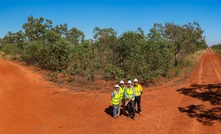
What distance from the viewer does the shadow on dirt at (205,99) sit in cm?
898

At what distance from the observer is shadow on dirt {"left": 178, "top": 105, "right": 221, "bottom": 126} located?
8721 mm

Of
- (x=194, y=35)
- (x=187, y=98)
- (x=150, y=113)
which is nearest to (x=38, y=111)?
(x=150, y=113)

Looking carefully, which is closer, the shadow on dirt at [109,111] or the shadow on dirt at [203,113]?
the shadow on dirt at [203,113]

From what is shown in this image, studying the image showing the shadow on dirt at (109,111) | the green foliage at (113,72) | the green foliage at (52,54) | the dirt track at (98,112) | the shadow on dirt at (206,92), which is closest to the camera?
the dirt track at (98,112)

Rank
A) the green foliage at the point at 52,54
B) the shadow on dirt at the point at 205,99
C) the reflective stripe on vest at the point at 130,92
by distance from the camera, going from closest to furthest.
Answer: the reflective stripe on vest at the point at 130,92 < the shadow on dirt at the point at 205,99 < the green foliage at the point at 52,54

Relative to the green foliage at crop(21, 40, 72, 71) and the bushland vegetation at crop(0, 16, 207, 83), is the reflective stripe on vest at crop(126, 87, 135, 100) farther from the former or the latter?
the green foliage at crop(21, 40, 72, 71)

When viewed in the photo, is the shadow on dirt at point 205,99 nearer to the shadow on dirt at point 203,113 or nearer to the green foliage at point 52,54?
the shadow on dirt at point 203,113

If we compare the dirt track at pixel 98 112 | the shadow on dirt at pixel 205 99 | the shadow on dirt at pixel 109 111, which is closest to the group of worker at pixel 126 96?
the dirt track at pixel 98 112

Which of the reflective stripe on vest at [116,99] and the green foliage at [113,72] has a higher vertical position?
the green foliage at [113,72]

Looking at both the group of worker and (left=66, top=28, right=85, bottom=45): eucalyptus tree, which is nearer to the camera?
the group of worker

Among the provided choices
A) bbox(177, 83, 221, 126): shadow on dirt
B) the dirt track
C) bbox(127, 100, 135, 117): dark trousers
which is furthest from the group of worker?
bbox(177, 83, 221, 126): shadow on dirt

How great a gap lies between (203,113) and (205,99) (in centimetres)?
234

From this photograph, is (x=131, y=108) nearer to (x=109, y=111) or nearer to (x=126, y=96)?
(x=126, y=96)

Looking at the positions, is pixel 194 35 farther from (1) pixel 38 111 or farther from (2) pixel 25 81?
(1) pixel 38 111
